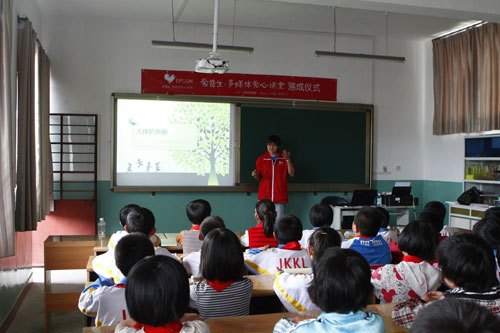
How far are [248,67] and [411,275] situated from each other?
15.5 feet

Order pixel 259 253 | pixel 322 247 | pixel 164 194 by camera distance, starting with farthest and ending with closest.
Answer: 1. pixel 164 194
2. pixel 259 253
3. pixel 322 247

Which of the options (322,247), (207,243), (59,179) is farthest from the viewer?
Answer: (59,179)

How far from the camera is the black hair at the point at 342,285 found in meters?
1.44

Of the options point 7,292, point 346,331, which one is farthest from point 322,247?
point 7,292

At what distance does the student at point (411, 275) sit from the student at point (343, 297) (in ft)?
2.86

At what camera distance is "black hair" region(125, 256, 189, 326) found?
4.56ft

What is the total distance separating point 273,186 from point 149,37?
2.60 m

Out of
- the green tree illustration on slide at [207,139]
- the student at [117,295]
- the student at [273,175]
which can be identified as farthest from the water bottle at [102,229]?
the student at [273,175]

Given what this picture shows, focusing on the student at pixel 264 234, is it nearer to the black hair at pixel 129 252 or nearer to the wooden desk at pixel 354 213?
the black hair at pixel 129 252

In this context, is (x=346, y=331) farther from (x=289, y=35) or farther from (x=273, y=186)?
(x=289, y=35)

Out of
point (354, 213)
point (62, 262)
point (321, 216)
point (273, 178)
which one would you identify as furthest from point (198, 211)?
point (354, 213)

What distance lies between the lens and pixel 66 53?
5.96 metres

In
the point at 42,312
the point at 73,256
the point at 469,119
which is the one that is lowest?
the point at 42,312

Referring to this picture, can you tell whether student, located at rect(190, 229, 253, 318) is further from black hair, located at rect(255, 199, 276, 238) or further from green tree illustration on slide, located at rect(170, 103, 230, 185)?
green tree illustration on slide, located at rect(170, 103, 230, 185)
